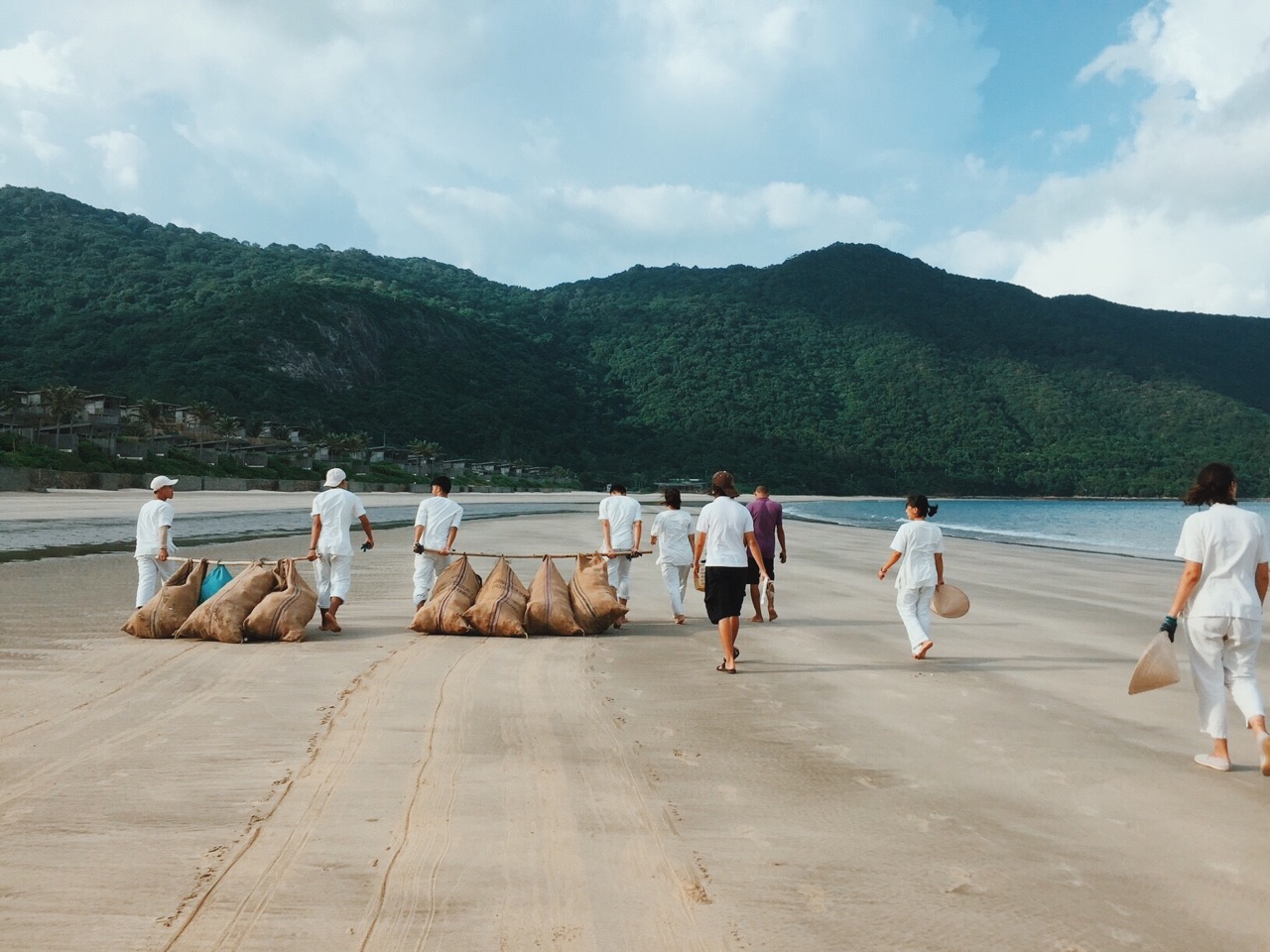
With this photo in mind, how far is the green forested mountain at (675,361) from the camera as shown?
9212 centimetres

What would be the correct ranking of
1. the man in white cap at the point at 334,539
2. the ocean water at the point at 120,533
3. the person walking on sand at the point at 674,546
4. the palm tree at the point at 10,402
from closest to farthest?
the man in white cap at the point at 334,539 < the person walking on sand at the point at 674,546 < the ocean water at the point at 120,533 < the palm tree at the point at 10,402

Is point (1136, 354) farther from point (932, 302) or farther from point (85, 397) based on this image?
point (85, 397)

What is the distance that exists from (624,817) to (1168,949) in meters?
2.06

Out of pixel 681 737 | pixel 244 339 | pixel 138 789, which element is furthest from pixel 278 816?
pixel 244 339

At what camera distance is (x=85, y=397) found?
55750 mm

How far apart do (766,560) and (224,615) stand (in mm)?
5622

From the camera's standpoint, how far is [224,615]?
8.36 meters

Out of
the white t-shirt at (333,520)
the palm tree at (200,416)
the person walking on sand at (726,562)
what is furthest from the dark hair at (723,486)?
the palm tree at (200,416)

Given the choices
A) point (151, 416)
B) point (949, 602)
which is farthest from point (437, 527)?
point (151, 416)

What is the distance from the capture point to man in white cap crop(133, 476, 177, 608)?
902cm

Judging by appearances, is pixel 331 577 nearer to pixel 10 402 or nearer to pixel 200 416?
pixel 10 402

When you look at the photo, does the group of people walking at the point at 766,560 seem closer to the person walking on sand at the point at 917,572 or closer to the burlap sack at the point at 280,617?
the person walking on sand at the point at 917,572

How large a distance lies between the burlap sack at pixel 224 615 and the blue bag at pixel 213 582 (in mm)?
299

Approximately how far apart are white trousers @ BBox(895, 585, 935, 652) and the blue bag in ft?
20.8
